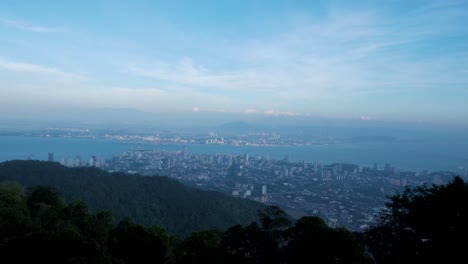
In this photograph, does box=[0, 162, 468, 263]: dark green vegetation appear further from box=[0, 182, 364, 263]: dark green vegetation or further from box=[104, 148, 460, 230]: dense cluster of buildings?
box=[104, 148, 460, 230]: dense cluster of buildings

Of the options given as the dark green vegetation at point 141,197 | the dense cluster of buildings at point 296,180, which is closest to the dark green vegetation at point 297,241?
the dark green vegetation at point 141,197

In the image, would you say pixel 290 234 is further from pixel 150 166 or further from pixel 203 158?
pixel 203 158

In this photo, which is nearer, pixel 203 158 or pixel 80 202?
pixel 80 202

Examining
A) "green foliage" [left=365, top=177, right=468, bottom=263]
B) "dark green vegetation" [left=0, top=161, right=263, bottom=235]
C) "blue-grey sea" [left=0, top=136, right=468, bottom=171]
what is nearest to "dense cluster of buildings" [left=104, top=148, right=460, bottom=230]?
"dark green vegetation" [left=0, top=161, right=263, bottom=235]

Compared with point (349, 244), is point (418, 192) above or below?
above

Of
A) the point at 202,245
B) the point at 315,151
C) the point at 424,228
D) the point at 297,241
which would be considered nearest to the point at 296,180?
the point at 315,151

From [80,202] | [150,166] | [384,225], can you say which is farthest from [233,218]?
[150,166]

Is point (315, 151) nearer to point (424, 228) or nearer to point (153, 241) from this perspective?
point (153, 241)

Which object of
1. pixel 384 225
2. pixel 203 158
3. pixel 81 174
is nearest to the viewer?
pixel 384 225

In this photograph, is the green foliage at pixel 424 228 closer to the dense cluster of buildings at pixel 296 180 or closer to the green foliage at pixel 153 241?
the green foliage at pixel 153 241
